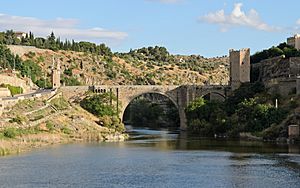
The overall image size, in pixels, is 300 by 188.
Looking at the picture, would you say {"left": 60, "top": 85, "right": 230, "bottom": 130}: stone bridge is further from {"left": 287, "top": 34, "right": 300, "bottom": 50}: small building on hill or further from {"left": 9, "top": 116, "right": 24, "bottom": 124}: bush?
{"left": 9, "top": 116, "right": 24, "bottom": 124}: bush

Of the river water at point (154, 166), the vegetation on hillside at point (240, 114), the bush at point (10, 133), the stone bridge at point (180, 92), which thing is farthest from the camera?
the stone bridge at point (180, 92)

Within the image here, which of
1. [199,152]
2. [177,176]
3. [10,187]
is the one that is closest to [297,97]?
[199,152]

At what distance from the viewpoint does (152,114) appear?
96312 mm

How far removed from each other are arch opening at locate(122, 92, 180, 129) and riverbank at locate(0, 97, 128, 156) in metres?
22.4

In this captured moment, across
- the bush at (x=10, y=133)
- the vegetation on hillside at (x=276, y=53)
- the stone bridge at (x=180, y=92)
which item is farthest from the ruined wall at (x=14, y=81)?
the vegetation on hillside at (x=276, y=53)

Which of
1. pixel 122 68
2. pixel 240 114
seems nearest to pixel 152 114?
pixel 122 68

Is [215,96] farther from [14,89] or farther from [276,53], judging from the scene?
[14,89]

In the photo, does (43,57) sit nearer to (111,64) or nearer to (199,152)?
(111,64)

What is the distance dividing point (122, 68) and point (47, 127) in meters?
56.0

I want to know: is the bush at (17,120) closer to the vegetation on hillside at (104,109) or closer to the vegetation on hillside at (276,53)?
the vegetation on hillside at (104,109)

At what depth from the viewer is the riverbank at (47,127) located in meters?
49.7

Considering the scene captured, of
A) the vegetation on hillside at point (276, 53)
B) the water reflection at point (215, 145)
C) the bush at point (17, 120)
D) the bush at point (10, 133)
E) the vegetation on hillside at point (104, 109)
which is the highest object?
the vegetation on hillside at point (276, 53)

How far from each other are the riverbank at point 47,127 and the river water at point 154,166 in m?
2.11

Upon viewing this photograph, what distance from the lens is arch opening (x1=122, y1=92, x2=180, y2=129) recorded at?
9144 cm
